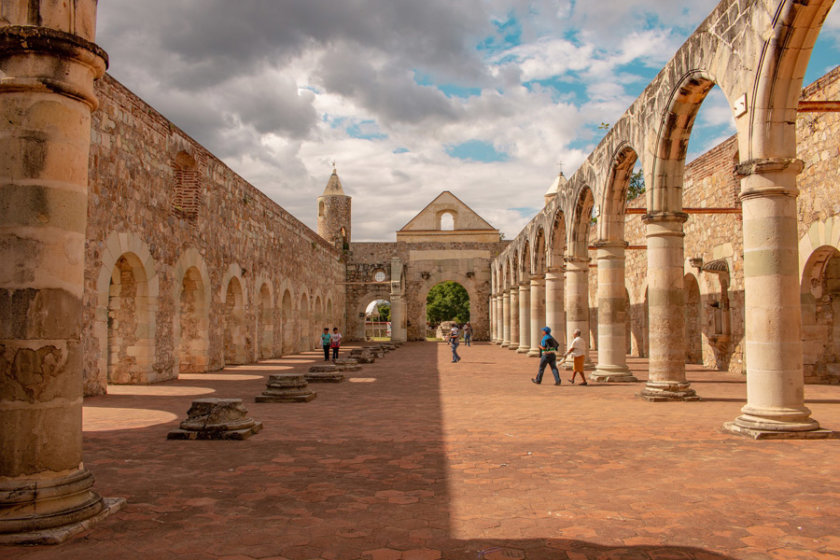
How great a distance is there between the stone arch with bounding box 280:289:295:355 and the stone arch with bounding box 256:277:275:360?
5.99 feet

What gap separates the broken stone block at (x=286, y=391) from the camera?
32.2 feet

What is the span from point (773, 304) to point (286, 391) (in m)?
6.74

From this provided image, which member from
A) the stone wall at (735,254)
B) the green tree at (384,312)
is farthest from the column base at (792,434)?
the green tree at (384,312)

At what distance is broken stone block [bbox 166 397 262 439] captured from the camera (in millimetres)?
6582

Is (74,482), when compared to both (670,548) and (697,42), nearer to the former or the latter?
(670,548)

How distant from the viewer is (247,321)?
18.6 metres

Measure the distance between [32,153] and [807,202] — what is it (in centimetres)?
1198

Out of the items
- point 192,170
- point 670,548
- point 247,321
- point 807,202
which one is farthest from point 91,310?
point 807,202

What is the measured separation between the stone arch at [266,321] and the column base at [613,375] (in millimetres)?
11816

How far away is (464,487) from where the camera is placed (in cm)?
468

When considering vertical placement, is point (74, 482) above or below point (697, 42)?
below

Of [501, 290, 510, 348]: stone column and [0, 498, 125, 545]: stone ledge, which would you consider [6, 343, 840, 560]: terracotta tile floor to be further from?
[501, 290, 510, 348]: stone column

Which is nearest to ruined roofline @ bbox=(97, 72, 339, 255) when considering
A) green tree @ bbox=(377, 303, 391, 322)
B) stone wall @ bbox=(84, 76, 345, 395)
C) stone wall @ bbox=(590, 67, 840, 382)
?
stone wall @ bbox=(84, 76, 345, 395)

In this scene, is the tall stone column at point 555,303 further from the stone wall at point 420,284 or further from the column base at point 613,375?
the stone wall at point 420,284
